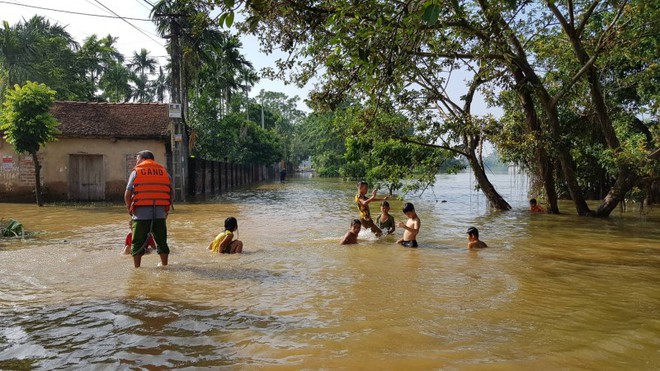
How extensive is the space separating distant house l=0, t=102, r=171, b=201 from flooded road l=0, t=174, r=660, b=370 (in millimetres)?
11798

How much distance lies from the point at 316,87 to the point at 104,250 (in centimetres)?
588

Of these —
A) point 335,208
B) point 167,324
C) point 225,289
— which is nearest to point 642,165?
point 335,208

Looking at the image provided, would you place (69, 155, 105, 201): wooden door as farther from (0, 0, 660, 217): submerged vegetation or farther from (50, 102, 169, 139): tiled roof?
(0, 0, 660, 217): submerged vegetation

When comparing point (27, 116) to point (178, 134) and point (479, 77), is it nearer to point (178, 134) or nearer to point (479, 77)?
point (178, 134)

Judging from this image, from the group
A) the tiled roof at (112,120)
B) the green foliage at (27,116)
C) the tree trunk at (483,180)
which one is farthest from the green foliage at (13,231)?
the tree trunk at (483,180)

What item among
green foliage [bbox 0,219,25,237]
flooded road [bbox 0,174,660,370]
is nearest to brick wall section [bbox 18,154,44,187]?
green foliage [bbox 0,219,25,237]

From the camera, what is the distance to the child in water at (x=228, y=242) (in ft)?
28.9

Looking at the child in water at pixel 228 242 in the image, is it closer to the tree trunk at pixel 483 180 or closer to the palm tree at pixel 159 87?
the tree trunk at pixel 483 180

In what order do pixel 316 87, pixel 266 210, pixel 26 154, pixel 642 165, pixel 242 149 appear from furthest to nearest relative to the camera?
pixel 242 149, pixel 26 154, pixel 266 210, pixel 642 165, pixel 316 87

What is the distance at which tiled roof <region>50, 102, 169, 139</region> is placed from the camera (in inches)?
853

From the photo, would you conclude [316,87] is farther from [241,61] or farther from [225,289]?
[241,61]

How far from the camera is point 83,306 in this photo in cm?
542

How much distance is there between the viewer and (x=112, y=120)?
2272 cm

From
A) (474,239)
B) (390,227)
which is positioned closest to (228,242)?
(390,227)
